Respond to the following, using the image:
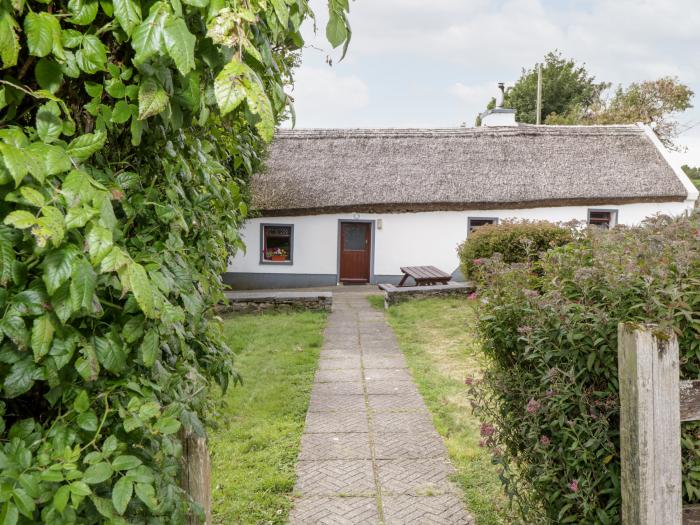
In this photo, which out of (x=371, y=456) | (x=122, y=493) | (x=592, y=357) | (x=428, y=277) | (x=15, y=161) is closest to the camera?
(x=15, y=161)

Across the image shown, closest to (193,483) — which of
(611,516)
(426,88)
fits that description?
(611,516)

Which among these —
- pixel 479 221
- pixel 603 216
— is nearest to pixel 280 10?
pixel 479 221

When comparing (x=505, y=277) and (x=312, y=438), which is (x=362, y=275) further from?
(x=505, y=277)

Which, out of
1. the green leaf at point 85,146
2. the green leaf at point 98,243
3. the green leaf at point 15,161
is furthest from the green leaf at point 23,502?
the green leaf at point 85,146

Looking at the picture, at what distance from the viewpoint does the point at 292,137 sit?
22406 millimetres

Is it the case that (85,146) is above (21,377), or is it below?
above

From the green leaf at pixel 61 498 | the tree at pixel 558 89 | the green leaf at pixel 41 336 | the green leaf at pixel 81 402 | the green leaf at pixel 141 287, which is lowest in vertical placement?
the green leaf at pixel 61 498

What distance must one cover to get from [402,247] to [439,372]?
1157 cm

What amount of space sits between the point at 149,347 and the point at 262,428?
179 inches

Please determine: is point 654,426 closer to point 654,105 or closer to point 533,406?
point 533,406

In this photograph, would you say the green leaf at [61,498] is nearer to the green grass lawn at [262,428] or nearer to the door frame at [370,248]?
the green grass lawn at [262,428]

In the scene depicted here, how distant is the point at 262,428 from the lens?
5.79 metres

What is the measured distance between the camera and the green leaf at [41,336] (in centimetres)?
129

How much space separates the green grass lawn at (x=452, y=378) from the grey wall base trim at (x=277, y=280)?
4.34m
